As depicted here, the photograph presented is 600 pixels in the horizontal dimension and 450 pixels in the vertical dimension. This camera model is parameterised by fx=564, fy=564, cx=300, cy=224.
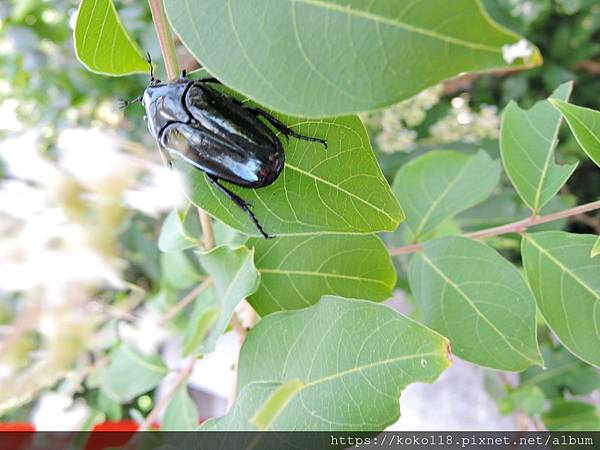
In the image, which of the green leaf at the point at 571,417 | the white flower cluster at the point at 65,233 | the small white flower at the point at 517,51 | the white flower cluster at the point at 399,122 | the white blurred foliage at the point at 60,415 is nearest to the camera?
the small white flower at the point at 517,51

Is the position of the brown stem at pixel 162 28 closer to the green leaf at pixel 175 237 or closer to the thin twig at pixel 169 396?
the green leaf at pixel 175 237

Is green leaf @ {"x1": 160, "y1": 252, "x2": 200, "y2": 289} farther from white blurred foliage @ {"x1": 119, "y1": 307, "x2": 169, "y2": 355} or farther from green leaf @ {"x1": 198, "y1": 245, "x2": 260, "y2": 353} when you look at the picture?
green leaf @ {"x1": 198, "y1": 245, "x2": 260, "y2": 353}

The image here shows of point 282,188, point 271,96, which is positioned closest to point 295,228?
point 282,188

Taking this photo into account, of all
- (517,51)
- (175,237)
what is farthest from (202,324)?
(517,51)

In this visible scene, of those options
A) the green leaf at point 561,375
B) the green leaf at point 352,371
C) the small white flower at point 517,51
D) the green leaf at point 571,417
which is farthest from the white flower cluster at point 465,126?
the small white flower at point 517,51

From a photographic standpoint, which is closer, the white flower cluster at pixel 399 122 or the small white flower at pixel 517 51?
the small white flower at pixel 517 51

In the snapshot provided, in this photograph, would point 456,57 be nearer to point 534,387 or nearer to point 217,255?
point 217,255

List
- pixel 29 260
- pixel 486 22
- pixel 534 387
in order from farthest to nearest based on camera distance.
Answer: pixel 29 260 < pixel 534 387 < pixel 486 22
